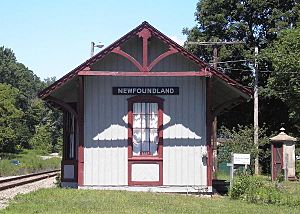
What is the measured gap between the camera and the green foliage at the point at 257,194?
16086mm

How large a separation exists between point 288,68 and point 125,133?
2207 centimetres

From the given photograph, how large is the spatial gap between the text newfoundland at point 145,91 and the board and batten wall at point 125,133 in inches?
5.6

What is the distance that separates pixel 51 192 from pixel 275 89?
27.3m

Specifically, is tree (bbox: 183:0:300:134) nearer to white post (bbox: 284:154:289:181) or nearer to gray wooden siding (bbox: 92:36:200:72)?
white post (bbox: 284:154:289:181)

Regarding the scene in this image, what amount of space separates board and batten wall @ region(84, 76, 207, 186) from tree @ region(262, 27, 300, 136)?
20331 millimetres

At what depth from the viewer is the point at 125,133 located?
19.4 metres

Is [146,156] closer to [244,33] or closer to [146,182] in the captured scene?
[146,182]

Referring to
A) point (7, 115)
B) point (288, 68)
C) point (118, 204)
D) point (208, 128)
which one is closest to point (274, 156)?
point (288, 68)

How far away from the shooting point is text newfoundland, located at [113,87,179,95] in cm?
1934

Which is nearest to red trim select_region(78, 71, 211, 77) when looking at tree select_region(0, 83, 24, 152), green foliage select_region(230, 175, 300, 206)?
green foliage select_region(230, 175, 300, 206)

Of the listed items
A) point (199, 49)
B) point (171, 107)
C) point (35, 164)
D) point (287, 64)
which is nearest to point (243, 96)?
point (171, 107)

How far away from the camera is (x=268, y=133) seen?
45969 millimetres

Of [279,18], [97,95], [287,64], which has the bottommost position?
[97,95]

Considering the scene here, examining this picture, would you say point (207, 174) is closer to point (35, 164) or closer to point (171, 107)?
point (171, 107)
